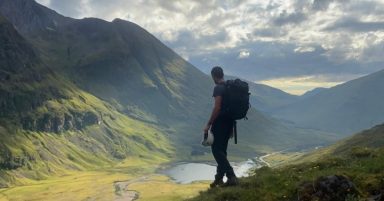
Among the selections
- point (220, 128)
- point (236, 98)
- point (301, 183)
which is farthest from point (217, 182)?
point (301, 183)

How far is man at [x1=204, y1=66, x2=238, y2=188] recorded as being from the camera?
62.8 feet

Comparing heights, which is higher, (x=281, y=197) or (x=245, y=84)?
(x=245, y=84)

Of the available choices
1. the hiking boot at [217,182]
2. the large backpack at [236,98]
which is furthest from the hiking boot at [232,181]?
the large backpack at [236,98]

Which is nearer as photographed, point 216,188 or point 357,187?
point 357,187

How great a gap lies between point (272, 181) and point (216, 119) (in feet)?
11.3

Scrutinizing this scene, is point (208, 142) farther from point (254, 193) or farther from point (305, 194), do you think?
point (305, 194)

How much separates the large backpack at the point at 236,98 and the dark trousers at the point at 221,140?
57 centimetres

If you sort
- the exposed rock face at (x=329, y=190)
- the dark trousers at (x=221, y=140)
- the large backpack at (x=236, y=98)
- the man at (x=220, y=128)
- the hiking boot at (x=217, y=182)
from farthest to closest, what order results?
the hiking boot at (x=217, y=182) → the dark trousers at (x=221, y=140) → the man at (x=220, y=128) → the large backpack at (x=236, y=98) → the exposed rock face at (x=329, y=190)

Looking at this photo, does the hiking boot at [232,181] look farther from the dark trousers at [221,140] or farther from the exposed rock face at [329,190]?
the exposed rock face at [329,190]

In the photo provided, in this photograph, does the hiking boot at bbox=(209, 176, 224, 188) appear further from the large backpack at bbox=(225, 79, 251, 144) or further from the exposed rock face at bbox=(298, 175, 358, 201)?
the exposed rock face at bbox=(298, 175, 358, 201)

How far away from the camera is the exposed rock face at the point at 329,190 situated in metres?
14.1

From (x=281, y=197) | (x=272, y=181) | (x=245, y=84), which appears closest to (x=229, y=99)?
(x=245, y=84)

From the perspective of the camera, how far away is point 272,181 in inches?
712

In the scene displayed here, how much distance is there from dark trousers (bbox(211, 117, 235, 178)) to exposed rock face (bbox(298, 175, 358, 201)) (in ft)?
17.6
